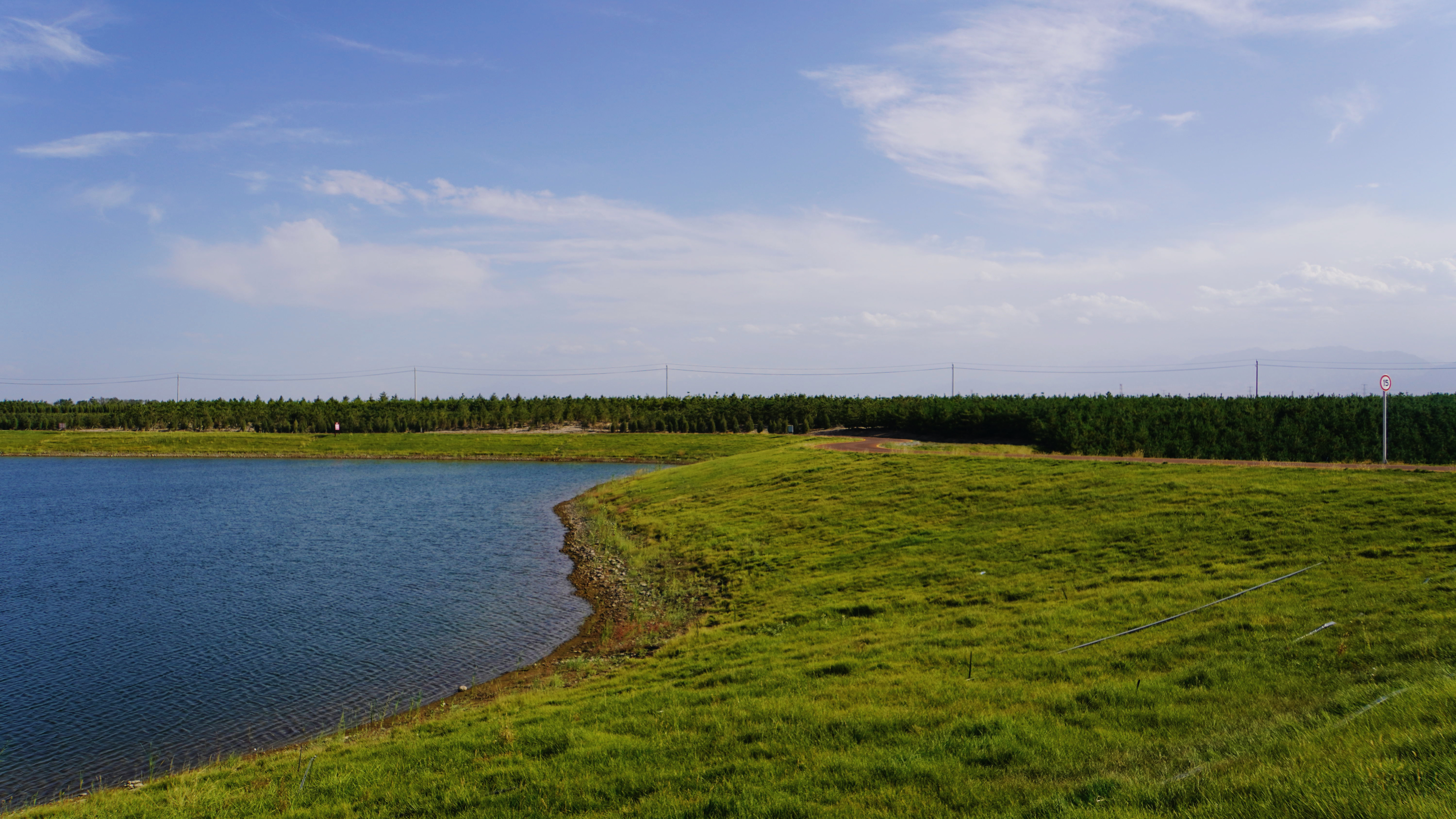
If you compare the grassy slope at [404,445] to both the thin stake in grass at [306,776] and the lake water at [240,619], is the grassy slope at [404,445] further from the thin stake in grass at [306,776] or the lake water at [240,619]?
the thin stake in grass at [306,776]

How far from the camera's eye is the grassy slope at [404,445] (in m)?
85.4

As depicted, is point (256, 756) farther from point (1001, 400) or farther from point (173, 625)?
point (1001, 400)

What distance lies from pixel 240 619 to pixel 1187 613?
994 inches

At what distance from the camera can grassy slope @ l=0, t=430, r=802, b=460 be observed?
85.4 metres

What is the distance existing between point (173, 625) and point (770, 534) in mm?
19308

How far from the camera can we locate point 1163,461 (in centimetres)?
2878

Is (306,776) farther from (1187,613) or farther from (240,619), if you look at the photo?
(240,619)

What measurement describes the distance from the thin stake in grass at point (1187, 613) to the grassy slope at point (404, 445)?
2599 inches

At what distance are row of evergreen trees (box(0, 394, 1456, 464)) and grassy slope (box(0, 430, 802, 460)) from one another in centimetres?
1388

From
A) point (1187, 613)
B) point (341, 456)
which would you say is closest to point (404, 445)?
point (341, 456)

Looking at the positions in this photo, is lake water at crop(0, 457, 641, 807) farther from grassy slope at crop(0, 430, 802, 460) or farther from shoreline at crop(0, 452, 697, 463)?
grassy slope at crop(0, 430, 802, 460)

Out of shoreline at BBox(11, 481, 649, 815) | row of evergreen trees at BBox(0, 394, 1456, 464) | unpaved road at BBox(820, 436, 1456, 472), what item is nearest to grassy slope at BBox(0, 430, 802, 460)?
row of evergreen trees at BBox(0, 394, 1456, 464)

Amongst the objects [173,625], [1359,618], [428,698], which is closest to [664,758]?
[428,698]

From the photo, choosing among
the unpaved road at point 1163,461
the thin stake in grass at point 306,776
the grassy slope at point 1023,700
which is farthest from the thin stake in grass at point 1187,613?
the thin stake in grass at point 306,776
